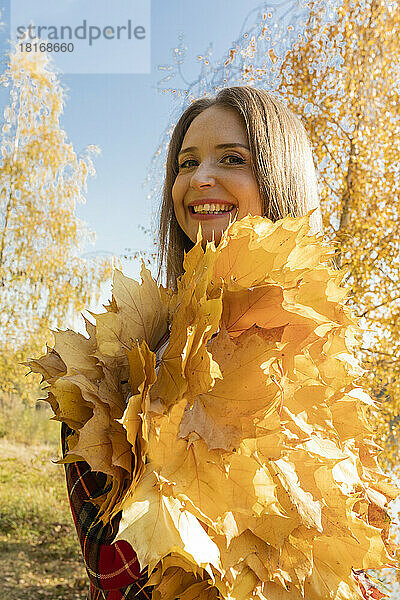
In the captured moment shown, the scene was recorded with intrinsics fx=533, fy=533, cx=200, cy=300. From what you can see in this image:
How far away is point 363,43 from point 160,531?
3.62 metres

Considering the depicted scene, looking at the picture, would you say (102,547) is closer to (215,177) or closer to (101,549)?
(101,549)

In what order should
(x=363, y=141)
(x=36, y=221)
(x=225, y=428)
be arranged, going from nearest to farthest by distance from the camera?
1. (x=225, y=428)
2. (x=363, y=141)
3. (x=36, y=221)

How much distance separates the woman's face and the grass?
13.4 ft

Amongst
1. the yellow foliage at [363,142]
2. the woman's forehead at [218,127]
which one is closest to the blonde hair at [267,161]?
the woman's forehead at [218,127]

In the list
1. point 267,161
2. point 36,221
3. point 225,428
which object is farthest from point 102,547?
point 36,221

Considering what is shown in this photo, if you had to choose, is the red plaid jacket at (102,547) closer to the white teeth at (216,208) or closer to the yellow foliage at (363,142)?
the white teeth at (216,208)

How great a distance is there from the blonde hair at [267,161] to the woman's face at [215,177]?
2cm

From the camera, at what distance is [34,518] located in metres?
5.10

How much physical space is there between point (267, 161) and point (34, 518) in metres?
5.05

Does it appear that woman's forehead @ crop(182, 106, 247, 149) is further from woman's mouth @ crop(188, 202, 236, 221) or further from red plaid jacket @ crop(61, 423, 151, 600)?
red plaid jacket @ crop(61, 423, 151, 600)

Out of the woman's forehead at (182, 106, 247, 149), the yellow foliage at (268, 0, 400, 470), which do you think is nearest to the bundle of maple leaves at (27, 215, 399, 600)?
the woman's forehead at (182, 106, 247, 149)

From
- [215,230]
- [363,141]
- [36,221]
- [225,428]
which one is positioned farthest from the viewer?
[36,221]

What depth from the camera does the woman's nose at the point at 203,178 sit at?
910 millimetres

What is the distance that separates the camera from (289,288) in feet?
1.85
